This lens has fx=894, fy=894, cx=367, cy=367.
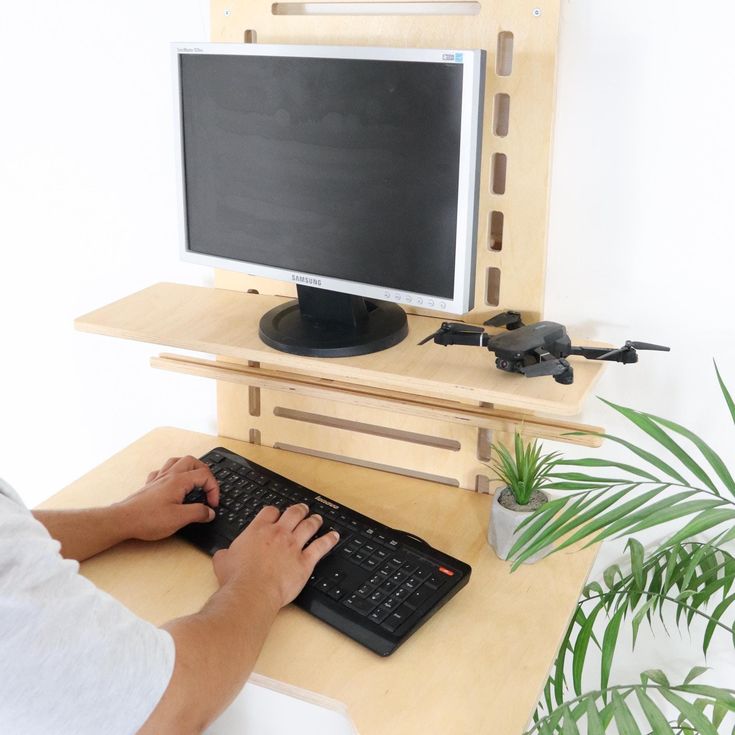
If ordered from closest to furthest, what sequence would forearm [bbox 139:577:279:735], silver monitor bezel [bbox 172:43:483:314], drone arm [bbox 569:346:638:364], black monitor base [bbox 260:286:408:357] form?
forearm [bbox 139:577:279:735] < silver monitor bezel [bbox 172:43:483:314] < drone arm [bbox 569:346:638:364] < black monitor base [bbox 260:286:408:357]

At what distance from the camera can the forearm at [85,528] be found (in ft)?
4.14

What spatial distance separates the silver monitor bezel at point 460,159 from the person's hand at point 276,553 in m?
0.34

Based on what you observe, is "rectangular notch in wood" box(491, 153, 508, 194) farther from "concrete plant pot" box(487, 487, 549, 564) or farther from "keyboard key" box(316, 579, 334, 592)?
"keyboard key" box(316, 579, 334, 592)

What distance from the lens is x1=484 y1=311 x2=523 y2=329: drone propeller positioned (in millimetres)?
1326

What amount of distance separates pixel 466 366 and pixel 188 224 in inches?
20.0

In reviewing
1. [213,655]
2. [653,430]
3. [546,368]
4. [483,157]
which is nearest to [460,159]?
[483,157]

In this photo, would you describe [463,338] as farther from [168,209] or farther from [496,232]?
[168,209]

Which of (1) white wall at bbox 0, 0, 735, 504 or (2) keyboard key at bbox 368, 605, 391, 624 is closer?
(2) keyboard key at bbox 368, 605, 391, 624

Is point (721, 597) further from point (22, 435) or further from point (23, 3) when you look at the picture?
point (23, 3)

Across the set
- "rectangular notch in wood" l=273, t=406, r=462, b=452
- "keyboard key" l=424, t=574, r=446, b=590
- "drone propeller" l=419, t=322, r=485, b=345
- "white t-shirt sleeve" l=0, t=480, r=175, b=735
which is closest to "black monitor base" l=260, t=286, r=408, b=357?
"drone propeller" l=419, t=322, r=485, b=345

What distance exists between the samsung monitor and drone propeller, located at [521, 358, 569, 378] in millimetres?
121

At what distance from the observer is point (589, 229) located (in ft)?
4.49

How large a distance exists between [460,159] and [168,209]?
2.41ft

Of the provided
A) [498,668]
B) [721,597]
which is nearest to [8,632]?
[498,668]
